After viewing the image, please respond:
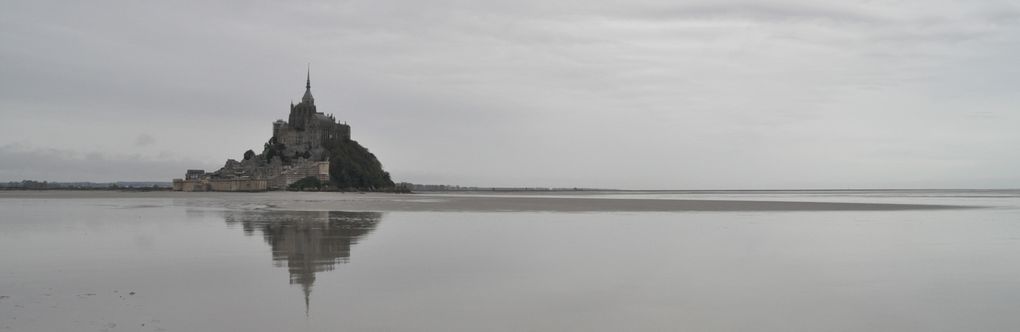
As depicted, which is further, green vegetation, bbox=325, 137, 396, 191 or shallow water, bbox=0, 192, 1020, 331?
green vegetation, bbox=325, 137, 396, 191

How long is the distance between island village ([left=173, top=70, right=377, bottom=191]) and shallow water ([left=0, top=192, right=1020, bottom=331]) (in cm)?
11160

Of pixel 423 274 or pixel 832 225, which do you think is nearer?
pixel 423 274

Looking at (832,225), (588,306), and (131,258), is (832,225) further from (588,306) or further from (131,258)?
(131,258)

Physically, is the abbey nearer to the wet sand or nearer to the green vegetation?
the green vegetation

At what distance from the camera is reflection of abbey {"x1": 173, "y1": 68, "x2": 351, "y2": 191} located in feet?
414

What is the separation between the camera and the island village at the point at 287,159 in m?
126

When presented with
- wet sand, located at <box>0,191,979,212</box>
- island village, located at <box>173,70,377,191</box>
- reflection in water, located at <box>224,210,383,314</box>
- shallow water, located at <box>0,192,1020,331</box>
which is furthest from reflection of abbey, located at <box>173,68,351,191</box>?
shallow water, located at <box>0,192,1020,331</box>

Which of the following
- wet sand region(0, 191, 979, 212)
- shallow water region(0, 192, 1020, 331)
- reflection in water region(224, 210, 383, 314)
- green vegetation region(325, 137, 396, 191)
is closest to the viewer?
shallow water region(0, 192, 1020, 331)

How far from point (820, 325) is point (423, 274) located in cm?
619

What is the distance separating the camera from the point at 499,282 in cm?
1024

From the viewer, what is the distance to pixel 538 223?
951 inches

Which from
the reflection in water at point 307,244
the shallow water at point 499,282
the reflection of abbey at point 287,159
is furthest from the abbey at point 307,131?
the shallow water at point 499,282

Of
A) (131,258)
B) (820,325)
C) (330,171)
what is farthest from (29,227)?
(330,171)

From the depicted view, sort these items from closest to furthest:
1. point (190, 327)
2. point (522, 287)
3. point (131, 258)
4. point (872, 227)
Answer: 1. point (190, 327)
2. point (522, 287)
3. point (131, 258)
4. point (872, 227)
